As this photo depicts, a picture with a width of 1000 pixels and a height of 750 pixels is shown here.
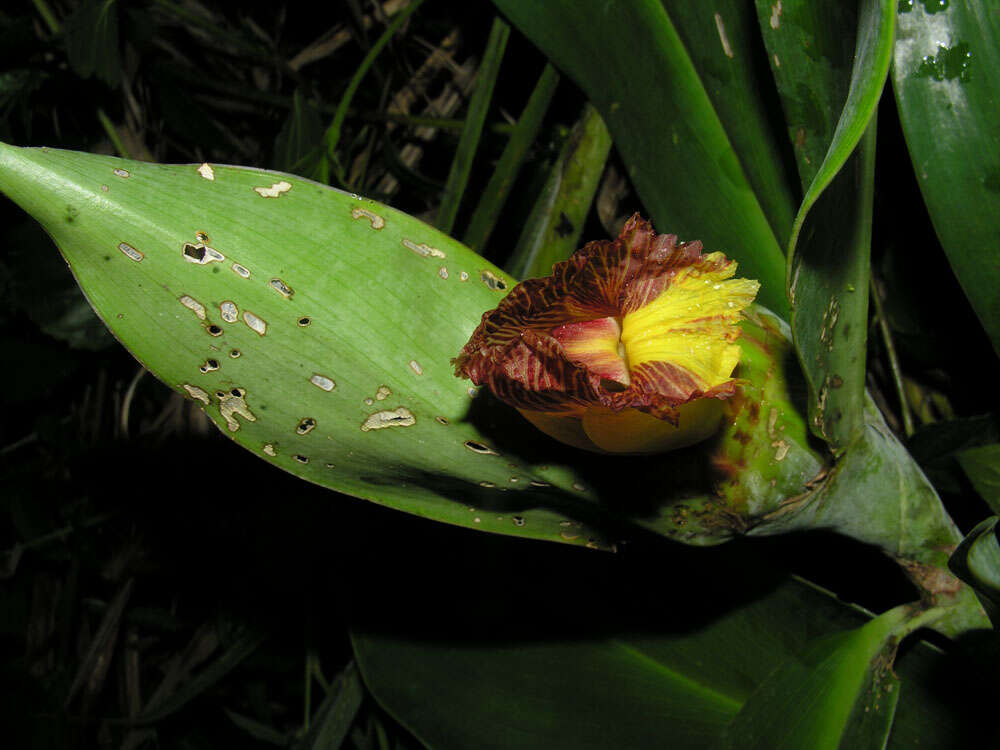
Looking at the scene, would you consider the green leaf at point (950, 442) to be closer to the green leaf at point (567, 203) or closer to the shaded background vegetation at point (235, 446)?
the shaded background vegetation at point (235, 446)

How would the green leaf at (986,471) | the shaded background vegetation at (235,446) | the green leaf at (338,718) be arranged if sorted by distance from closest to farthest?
the green leaf at (986,471), the shaded background vegetation at (235,446), the green leaf at (338,718)

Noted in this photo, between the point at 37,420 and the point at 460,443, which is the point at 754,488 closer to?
the point at 460,443

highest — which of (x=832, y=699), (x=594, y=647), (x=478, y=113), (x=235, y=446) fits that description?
(x=478, y=113)

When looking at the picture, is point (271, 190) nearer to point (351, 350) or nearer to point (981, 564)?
point (351, 350)

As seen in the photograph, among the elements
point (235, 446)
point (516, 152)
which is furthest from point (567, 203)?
point (235, 446)

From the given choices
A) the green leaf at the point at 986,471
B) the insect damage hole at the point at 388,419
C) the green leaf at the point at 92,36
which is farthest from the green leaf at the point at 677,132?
the green leaf at the point at 92,36

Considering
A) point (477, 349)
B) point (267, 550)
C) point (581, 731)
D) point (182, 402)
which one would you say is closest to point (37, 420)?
point (182, 402)
